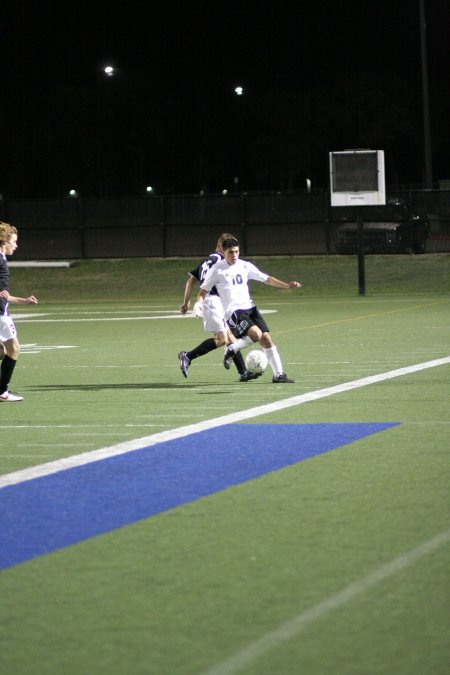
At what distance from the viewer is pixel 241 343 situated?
50.2 ft

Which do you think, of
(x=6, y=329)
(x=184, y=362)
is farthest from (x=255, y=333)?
(x=6, y=329)

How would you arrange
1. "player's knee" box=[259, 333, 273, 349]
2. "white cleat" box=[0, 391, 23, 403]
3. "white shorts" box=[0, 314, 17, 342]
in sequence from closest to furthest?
"white shorts" box=[0, 314, 17, 342], "white cleat" box=[0, 391, 23, 403], "player's knee" box=[259, 333, 273, 349]

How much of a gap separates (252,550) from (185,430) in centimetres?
464

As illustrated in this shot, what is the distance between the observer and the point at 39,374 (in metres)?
17.2

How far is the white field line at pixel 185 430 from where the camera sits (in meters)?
9.38

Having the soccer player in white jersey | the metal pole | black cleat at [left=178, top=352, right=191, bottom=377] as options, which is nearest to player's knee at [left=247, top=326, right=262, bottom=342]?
the soccer player in white jersey

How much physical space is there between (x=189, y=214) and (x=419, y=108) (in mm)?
60151

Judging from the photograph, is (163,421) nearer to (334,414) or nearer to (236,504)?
(334,414)

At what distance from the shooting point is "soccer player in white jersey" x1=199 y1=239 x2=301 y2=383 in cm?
1510

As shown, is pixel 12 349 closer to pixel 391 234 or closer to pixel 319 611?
pixel 319 611

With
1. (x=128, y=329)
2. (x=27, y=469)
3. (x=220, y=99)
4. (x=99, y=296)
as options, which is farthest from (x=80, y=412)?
(x=220, y=99)

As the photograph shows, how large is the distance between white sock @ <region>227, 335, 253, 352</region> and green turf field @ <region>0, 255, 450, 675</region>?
1.41 feet

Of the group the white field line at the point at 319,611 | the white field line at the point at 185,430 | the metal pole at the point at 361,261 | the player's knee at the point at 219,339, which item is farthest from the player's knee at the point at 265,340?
the metal pole at the point at 361,261

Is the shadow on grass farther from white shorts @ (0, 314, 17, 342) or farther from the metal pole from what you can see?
the metal pole
